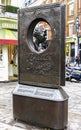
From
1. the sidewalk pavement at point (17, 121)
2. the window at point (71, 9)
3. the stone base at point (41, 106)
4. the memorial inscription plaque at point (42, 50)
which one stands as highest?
the window at point (71, 9)

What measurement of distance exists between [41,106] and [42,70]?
75 centimetres

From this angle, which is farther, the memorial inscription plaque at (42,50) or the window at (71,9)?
the window at (71,9)

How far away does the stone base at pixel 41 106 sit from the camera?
463cm

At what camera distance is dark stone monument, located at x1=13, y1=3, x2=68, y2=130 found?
464 cm

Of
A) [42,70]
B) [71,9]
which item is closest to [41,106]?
[42,70]

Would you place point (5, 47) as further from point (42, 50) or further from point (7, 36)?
point (42, 50)

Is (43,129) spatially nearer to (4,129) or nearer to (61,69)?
(4,129)

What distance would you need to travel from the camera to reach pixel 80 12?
93.4ft

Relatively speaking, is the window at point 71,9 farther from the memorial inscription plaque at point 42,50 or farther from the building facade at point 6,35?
the memorial inscription plaque at point 42,50

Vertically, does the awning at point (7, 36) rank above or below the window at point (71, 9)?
below

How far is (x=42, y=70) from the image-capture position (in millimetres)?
4938

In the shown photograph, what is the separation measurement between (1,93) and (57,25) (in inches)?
188

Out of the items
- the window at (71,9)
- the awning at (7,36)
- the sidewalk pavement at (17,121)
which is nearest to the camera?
the sidewalk pavement at (17,121)

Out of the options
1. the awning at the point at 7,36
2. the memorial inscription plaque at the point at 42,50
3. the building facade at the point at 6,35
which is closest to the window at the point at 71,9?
the building facade at the point at 6,35
